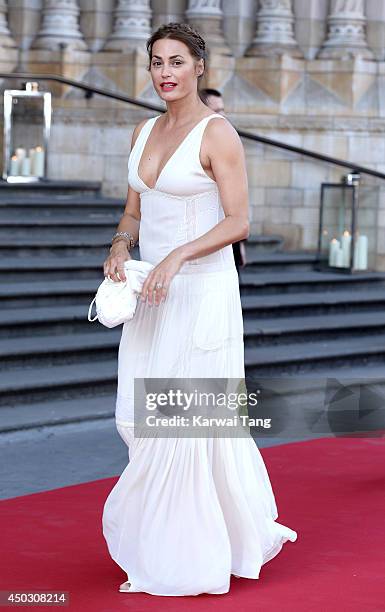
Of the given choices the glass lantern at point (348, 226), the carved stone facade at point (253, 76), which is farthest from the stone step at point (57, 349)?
the carved stone facade at point (253, 76)

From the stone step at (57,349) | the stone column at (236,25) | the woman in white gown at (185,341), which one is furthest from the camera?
the stone column at (236,25)

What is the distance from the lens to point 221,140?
4391 millimetres

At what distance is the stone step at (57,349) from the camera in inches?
325

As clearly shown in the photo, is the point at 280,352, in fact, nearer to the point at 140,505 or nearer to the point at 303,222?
the point at 303,222

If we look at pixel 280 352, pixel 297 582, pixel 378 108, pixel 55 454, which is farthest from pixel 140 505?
pixel 378 108

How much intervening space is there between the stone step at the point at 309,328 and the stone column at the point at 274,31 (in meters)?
2.73

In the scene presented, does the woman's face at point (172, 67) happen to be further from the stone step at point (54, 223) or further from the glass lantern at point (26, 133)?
the glass lantern at point (26, 133)

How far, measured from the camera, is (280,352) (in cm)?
945

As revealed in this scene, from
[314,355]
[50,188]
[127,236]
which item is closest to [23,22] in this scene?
[50,188]

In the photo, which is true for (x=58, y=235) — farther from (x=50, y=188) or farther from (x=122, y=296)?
(x=122, y=296)

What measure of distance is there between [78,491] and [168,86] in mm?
2232

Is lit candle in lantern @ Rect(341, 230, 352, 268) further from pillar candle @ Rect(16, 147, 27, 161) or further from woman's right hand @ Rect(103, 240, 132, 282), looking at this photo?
woman's right hand @ Rect(103, 240, 132, 282)

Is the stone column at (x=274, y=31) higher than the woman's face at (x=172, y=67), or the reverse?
the stone column at (x=274, y=31)

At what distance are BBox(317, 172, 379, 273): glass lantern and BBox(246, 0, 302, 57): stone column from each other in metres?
1.45
